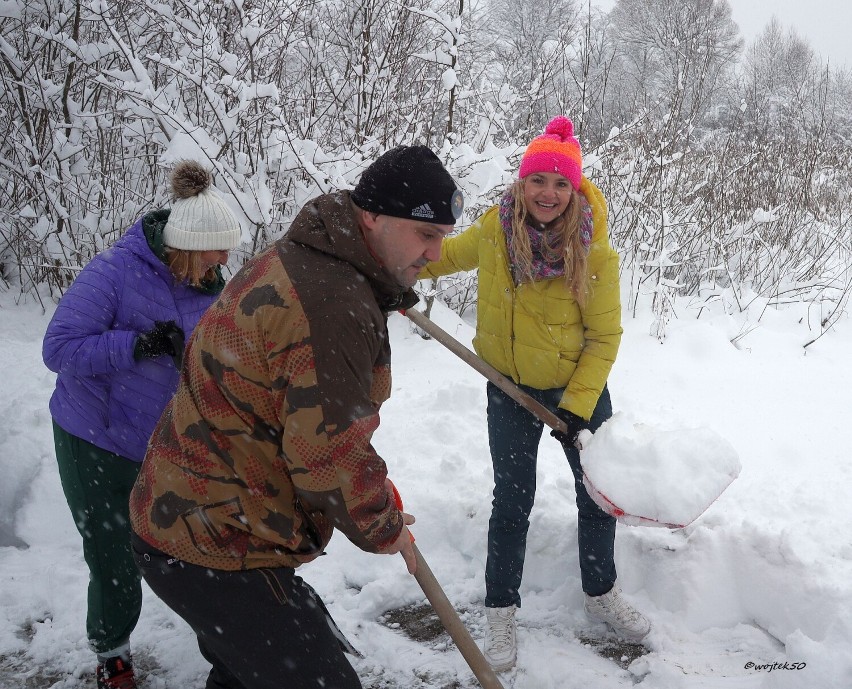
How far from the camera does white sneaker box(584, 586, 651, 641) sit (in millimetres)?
2770

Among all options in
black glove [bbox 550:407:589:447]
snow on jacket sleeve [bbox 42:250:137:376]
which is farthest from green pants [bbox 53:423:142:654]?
black glove [bbox 550:407:589:447]

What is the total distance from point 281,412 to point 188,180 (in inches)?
49.6

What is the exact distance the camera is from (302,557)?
5.30 ft

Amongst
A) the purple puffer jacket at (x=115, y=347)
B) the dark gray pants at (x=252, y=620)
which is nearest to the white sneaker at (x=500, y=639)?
the dark gray pants at (x=252, y=620)

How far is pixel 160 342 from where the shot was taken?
2143mm

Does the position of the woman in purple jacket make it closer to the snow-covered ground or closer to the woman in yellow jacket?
the snow-covered ground

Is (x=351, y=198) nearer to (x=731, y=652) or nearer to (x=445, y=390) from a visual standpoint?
(x=731, y=652)

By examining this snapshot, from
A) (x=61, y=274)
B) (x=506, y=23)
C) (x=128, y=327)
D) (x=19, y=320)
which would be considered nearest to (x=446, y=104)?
(x=61, y=274)

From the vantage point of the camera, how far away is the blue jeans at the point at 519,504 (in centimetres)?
Result: 259

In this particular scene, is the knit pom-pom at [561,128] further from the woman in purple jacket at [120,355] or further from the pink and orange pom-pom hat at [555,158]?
the woman in purple jacket at [120,355]

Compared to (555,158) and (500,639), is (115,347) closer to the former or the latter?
(555,158)

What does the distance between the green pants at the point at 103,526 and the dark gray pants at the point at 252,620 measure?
0.78m

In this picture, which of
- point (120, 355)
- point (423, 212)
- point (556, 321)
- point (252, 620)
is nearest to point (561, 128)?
point (556, 321)

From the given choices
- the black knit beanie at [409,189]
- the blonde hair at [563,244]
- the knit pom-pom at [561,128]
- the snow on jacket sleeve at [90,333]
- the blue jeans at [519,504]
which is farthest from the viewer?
the blue jeans at [519,504]
